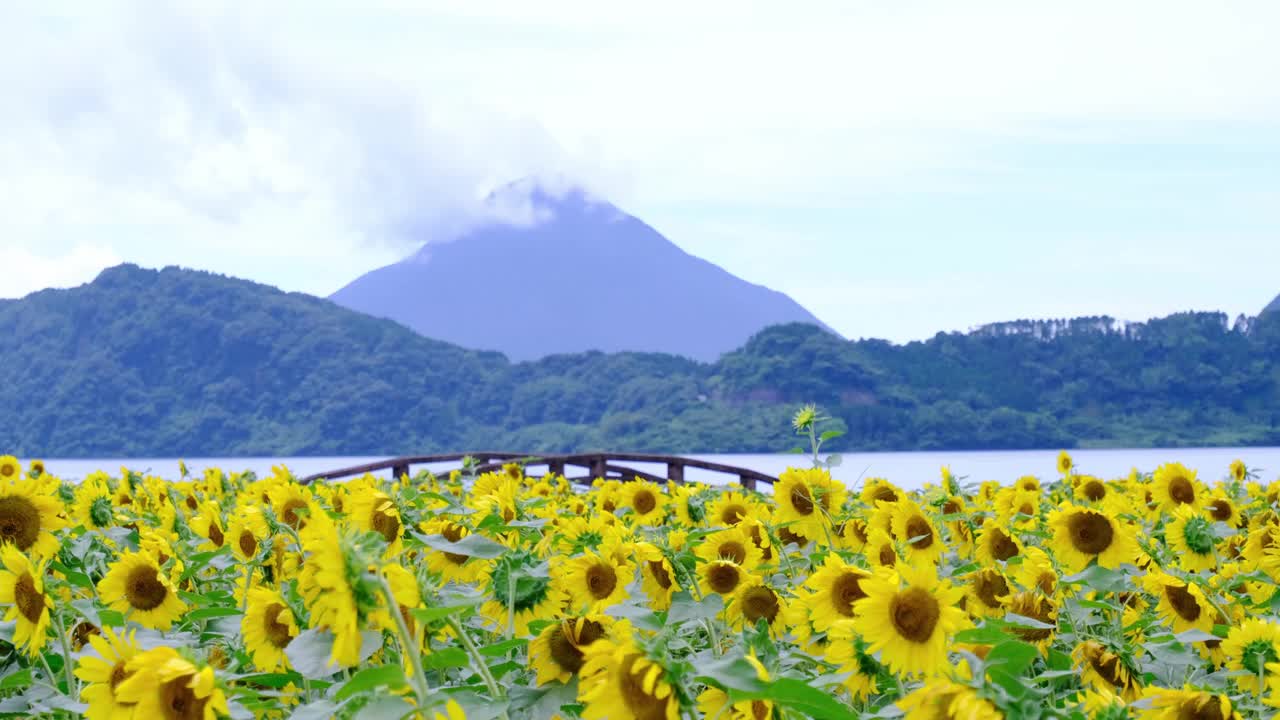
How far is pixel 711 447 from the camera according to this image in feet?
135

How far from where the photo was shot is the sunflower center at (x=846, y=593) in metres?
2.00

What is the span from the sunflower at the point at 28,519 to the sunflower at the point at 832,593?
1.96 m

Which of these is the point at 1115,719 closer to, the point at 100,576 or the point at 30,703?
the point at 30,703

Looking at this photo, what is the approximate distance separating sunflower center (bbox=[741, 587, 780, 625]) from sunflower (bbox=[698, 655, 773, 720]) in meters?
0.80

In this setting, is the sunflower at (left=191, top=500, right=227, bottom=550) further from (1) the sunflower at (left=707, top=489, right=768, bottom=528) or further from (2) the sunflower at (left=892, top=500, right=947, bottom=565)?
(2) the sunflower at (left=892, top=500, right=947, bottom=565)

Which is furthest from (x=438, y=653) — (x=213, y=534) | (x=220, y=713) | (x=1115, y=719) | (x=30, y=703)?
(x=213, y=534)

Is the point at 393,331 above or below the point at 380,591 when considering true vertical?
above

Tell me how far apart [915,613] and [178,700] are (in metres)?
1.01

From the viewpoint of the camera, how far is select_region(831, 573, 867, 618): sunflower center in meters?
2.00

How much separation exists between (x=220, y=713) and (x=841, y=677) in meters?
0.74

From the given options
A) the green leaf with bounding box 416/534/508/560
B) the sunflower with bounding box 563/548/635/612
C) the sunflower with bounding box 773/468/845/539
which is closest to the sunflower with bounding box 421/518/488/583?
the sunflower with bounding box 563/548/635/612

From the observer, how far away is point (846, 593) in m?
2.02

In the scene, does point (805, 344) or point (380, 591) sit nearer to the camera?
point (380, 591)

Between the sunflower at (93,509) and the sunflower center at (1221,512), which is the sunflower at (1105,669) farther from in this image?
the sunflower at (93,509)
